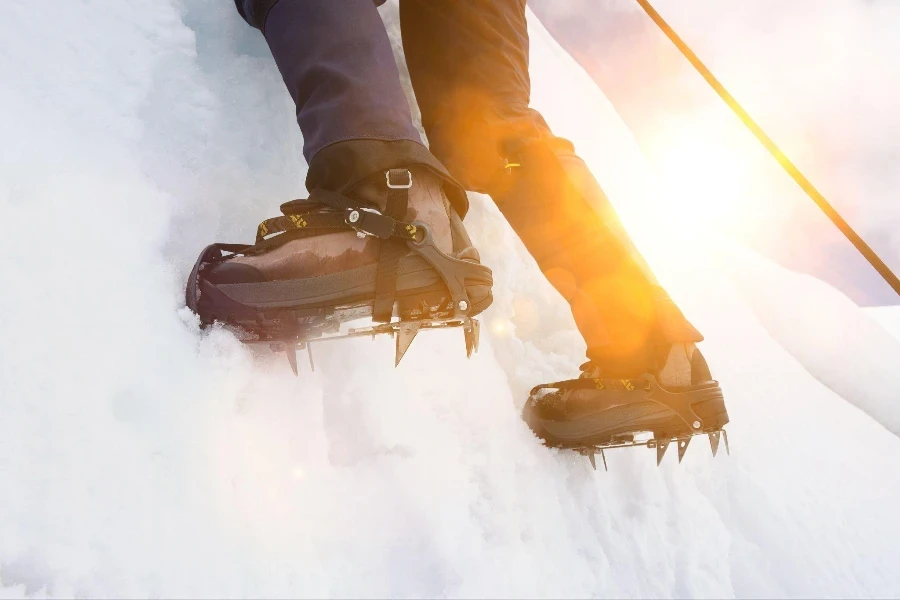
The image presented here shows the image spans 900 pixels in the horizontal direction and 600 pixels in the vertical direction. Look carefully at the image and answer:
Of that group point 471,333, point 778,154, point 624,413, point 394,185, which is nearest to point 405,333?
point 471,333

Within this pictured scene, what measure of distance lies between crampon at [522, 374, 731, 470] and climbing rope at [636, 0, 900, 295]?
54 centimetres

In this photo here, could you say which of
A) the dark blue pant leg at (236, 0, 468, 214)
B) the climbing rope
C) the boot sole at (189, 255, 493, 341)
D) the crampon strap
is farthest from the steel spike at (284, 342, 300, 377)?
the climbing rope

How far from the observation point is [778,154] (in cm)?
150

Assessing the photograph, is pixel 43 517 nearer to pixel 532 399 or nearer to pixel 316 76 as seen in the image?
pixel 316 76

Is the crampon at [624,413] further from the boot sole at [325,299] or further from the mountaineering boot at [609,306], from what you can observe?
the boot sole at [325,299]

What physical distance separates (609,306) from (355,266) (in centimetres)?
61

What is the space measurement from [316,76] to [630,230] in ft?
6.70

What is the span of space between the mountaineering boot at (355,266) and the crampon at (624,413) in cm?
48

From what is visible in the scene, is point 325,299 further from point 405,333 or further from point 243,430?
point 243,430

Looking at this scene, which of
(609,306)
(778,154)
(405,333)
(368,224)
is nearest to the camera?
(368,224)

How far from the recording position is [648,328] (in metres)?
1.18

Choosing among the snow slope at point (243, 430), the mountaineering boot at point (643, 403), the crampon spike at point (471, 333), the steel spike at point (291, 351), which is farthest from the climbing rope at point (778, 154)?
the steel spike at point (291, 351)

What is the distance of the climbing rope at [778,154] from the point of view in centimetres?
132

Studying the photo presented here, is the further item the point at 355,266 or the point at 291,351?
the point at 291,351
